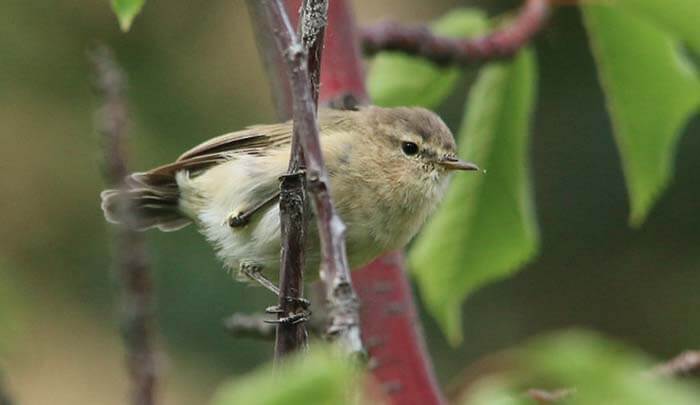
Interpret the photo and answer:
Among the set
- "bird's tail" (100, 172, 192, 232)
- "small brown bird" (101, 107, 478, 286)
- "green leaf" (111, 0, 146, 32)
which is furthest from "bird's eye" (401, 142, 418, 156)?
"green leaf" (111, 0, 146, 32)

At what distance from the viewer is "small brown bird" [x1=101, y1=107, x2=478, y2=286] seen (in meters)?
2.86

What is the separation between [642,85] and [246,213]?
3.51 feet

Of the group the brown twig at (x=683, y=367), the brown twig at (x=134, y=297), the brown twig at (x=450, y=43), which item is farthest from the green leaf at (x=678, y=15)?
the brown twig at (x=134, y=297)

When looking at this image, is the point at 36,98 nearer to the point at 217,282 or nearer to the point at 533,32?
the point at 217,282

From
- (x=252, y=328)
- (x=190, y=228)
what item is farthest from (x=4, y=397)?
(x=190, y=228)

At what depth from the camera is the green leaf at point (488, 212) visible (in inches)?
115

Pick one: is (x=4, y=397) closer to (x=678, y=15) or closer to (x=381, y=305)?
(x=381, y=305)

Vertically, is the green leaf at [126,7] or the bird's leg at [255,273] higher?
the green leaf at [126,7]

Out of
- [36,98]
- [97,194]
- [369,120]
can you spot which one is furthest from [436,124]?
[36,98]

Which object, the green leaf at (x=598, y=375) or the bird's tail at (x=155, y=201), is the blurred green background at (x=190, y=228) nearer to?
the bird's tail at (x=155, y=201)

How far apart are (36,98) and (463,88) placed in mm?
2290

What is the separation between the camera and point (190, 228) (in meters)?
5.25

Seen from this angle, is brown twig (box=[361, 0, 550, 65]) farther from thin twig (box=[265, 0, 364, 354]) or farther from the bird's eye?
thin twig (box=[265, 0, 364, 354])

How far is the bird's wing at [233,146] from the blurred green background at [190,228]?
1.82 meters
